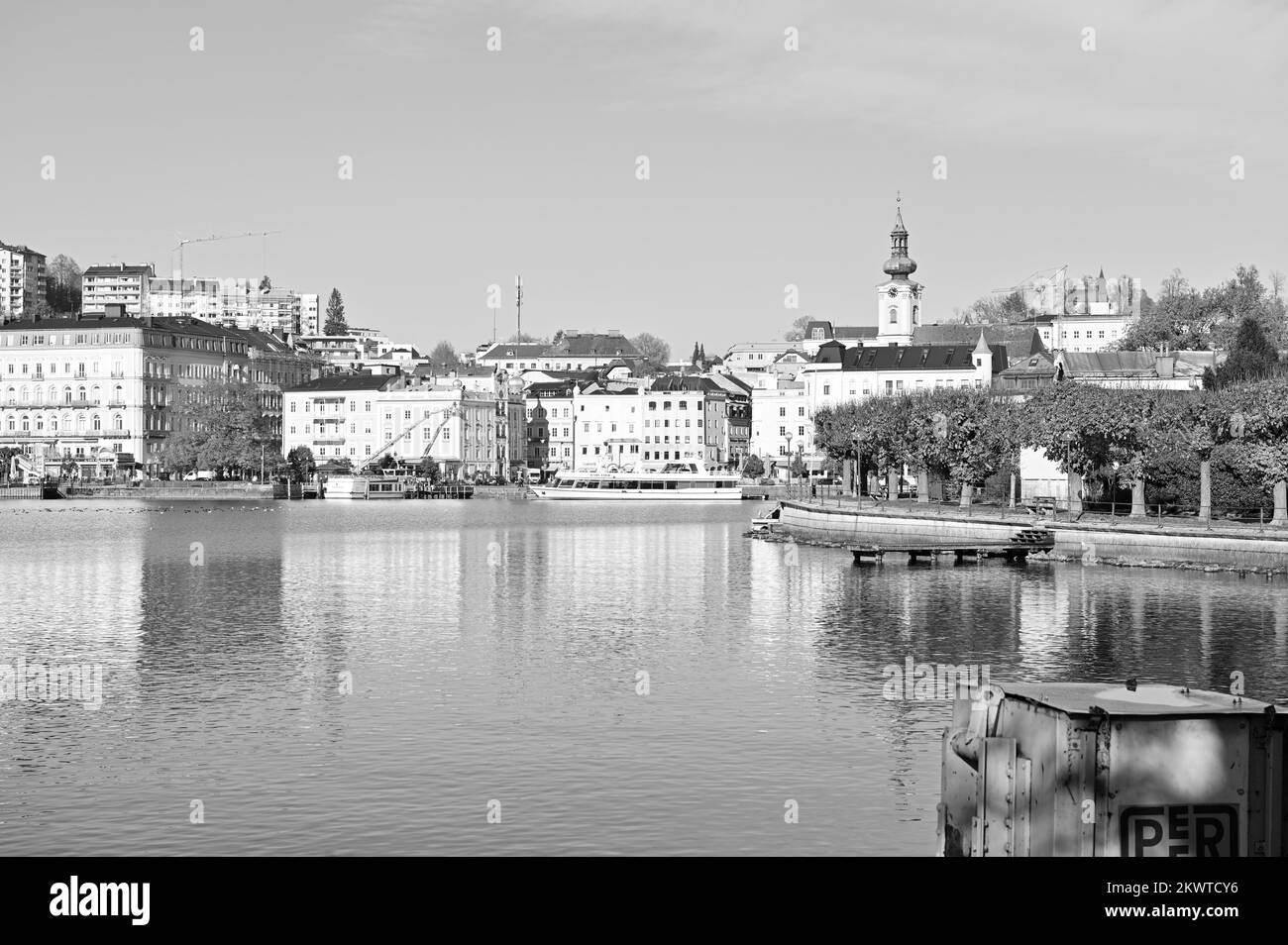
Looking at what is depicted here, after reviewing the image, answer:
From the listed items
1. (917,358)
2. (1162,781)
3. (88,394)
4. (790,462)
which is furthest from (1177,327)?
(1162,781)

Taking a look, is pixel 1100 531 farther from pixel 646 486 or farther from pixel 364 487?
pixel 364 487

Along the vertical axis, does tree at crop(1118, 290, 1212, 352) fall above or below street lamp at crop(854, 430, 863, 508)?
above

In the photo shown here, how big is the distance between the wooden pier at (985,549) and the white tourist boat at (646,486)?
91.6 metres

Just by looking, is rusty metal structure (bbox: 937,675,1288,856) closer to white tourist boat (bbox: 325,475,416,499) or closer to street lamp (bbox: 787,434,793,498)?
street lamp (bbox: 787,434,793,498)

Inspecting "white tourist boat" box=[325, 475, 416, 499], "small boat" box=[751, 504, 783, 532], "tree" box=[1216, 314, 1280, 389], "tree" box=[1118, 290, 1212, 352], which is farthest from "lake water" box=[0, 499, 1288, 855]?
"white tourist boat" box=[325, 475, 416, 499]

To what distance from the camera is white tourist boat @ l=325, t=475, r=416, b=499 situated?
179 meters

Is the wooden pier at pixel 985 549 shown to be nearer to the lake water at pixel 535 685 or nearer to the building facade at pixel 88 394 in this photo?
the lake water at pixel 535 685

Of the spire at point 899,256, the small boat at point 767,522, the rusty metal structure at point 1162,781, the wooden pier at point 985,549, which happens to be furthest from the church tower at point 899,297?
the rusty metal structure at point 1162,781

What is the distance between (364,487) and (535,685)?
145 meters

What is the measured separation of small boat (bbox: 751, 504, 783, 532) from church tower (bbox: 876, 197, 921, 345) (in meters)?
83.4
